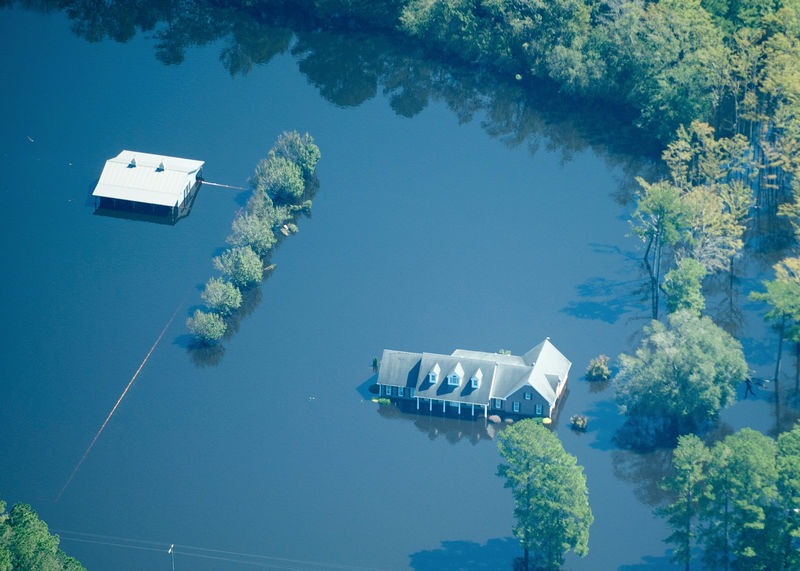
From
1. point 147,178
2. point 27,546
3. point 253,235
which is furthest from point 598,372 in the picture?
point 147,178

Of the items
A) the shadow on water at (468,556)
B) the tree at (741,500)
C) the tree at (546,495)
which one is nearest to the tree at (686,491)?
the tree at (741,500)

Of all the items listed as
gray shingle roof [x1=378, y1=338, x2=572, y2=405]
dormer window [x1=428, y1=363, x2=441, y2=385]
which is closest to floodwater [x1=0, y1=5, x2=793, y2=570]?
gray shingle roof [x1=378, y1=338, x2=572, y2=405]

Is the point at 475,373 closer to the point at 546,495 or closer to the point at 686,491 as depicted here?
the point at 546,495

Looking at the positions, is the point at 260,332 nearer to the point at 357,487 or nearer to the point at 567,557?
the point at 357,487

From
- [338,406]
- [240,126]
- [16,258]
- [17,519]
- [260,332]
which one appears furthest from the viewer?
[240,126]

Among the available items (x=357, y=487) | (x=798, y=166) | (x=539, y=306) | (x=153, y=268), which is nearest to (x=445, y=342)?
(x=539, y=306)

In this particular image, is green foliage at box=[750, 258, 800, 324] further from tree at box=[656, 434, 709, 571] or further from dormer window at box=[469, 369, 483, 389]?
dormer window at box=[469, 369, 483, 389]
